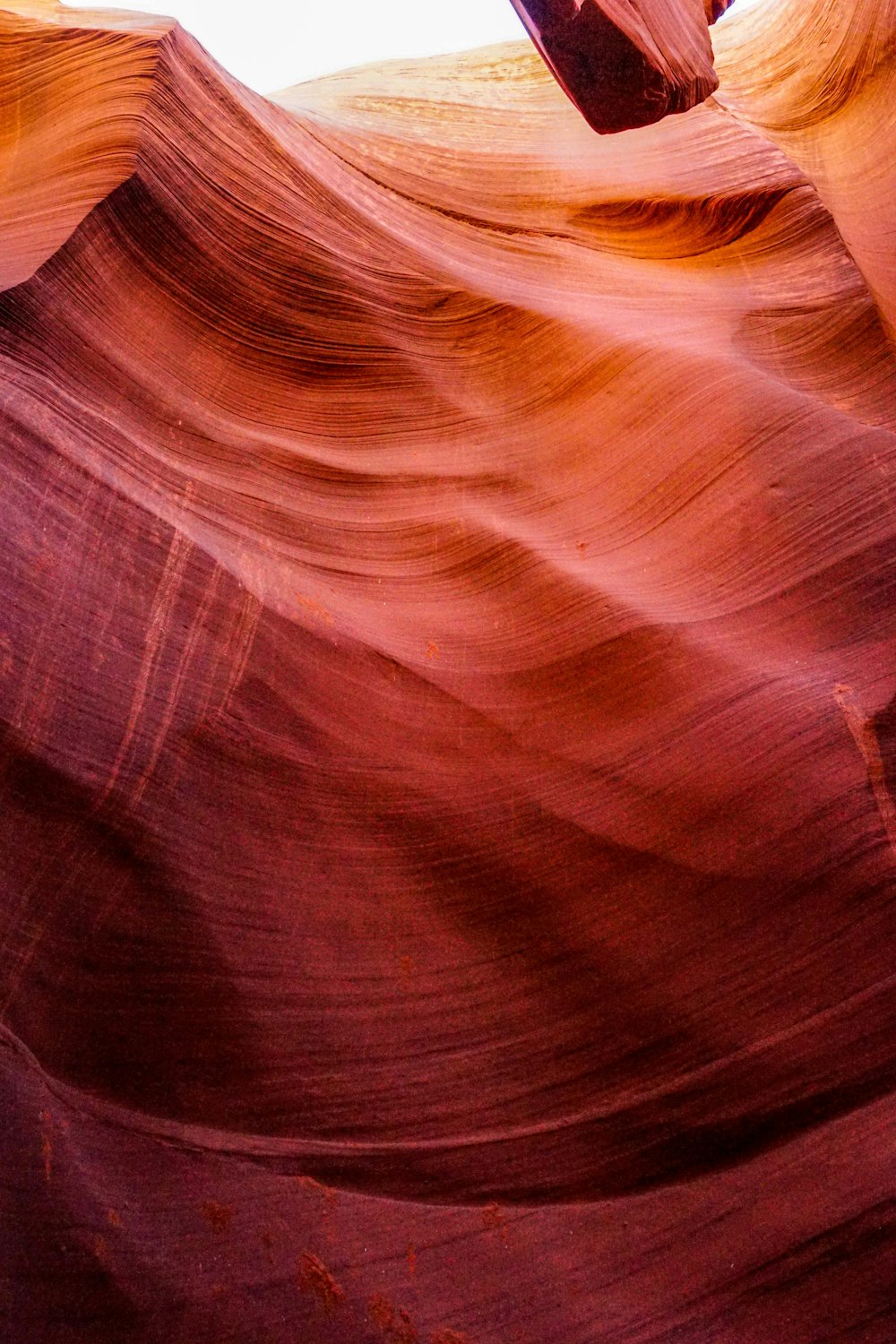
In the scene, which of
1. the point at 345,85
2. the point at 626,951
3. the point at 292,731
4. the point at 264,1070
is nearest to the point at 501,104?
the point at 345,85

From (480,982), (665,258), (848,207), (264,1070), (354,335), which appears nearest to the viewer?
(264,1070)

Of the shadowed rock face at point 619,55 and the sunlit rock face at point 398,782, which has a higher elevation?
the shadowed rock face at point 619,55

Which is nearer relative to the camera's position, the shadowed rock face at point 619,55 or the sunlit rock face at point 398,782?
Answer: the sunlit rock face at point 398,782

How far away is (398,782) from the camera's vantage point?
10.1 feet

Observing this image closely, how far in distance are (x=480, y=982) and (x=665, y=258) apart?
3388mm

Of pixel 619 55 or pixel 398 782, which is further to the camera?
pixel 619 55

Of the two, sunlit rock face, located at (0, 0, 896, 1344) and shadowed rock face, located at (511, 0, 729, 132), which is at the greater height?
shadowed rock face, located at (511, 0, 729, 132)

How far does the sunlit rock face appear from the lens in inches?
104

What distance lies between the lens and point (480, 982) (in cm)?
295

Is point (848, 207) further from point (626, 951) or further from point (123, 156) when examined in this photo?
point (626, 951)

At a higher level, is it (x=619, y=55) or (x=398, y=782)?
(x=619, y=55)

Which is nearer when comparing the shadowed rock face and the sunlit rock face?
the sunlit rock face

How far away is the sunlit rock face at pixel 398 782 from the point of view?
2.63 metres

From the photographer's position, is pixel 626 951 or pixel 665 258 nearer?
pixel 626 951
